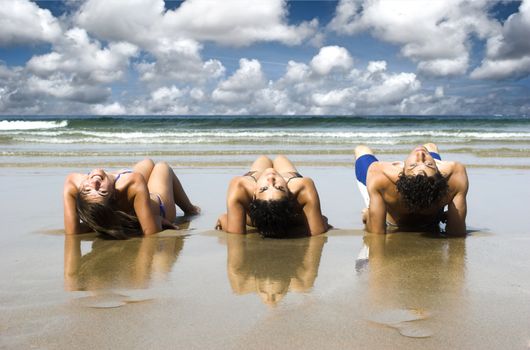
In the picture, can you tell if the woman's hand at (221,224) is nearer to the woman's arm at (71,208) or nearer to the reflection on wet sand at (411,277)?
the woman's arm at (71,208)

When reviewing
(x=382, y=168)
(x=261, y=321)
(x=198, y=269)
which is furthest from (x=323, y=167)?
(x=261, y=321)

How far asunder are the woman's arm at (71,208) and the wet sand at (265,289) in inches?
6.1

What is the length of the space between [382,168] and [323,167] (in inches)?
258

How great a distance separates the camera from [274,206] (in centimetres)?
501

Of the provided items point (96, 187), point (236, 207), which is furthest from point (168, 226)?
point (96, 187)

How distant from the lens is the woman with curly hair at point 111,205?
198 inches

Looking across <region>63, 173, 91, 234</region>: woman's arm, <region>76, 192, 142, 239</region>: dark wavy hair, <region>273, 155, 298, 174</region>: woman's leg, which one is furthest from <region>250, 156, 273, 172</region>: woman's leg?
<region>63, 173, 91, 234</region>: woman's arm

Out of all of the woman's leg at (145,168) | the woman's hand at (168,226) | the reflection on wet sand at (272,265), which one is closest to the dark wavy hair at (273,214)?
the reflection on wet sand at (272,265)

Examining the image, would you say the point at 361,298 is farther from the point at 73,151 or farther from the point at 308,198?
the point at 73,151

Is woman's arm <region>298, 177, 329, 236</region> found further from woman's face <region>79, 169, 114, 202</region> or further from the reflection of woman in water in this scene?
woman's face <region>79, 169, 114, 202</region>

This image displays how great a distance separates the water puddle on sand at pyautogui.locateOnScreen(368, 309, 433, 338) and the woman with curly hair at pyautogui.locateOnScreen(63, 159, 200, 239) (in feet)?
10.0

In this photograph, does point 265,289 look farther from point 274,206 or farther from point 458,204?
point 458,204

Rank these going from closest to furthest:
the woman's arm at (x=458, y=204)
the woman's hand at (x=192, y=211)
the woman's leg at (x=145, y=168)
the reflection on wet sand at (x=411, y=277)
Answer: the reflection on wet sand at (x=411, y=277)
the woman's arm at (x=458, y=204)
the woman's leg at (x=145, y=168)
the woman's hand at (x=192, y=211)

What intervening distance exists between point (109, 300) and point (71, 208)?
7.69ft
